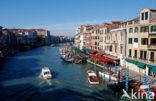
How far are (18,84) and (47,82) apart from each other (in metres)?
4.93

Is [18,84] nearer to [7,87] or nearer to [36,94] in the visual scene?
[7,87]

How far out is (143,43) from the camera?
26.3 metres

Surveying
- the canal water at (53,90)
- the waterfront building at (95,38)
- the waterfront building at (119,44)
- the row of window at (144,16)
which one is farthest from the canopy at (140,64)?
the waterfront building at (95,38)

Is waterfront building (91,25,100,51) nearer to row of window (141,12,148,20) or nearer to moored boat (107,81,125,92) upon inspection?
row of window (141,12,148,20)

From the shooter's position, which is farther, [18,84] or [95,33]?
[95,33]

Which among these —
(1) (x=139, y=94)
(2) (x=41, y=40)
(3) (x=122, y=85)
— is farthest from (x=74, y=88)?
(2) (x=41, y=40)

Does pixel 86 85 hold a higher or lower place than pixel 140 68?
lower

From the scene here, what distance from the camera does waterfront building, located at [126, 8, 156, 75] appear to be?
24344 millimetres

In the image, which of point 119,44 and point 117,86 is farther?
point 119,44

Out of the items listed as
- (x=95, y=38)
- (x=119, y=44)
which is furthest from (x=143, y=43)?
(x=95, y=38)

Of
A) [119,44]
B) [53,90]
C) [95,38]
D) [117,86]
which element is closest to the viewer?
[117,86]

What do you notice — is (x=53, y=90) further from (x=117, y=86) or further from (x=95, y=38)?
(x=95, y=38)

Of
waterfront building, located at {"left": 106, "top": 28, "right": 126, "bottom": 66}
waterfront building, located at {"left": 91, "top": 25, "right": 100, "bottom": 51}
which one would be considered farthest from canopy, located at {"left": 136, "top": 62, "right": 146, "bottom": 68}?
waterfront building, located at {"left": 91, "top": 25, "right": 100, "bottom": 51}

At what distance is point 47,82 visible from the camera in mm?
26828
